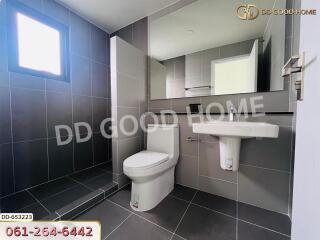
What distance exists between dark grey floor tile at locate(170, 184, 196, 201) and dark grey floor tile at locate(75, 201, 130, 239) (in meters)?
0.52

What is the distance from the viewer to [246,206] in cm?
132

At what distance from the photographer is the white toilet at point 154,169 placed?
121 cm

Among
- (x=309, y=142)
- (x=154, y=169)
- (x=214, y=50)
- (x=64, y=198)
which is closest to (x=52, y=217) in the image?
(x=64, y=198)

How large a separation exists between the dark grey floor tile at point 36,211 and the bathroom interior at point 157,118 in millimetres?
15

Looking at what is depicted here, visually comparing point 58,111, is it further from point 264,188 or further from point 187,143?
point 264,188

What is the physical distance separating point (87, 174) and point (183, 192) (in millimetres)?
1279

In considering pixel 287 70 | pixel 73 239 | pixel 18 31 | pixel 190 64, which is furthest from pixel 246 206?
pixel 18 31

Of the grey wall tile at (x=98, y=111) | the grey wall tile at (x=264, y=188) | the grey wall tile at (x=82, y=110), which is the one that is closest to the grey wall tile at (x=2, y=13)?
the grey wall tile at (x=82, y=110)

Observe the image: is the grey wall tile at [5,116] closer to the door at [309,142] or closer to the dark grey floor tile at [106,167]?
the dark grey floor tile at [106,167]

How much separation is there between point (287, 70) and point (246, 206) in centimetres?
128

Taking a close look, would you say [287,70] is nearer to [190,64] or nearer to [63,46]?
[190,64]

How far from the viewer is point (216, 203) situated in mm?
1361

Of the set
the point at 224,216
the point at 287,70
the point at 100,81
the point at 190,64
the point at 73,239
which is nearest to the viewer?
the point at 287,70

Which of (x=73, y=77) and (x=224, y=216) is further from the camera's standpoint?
(x=73, y=77)
